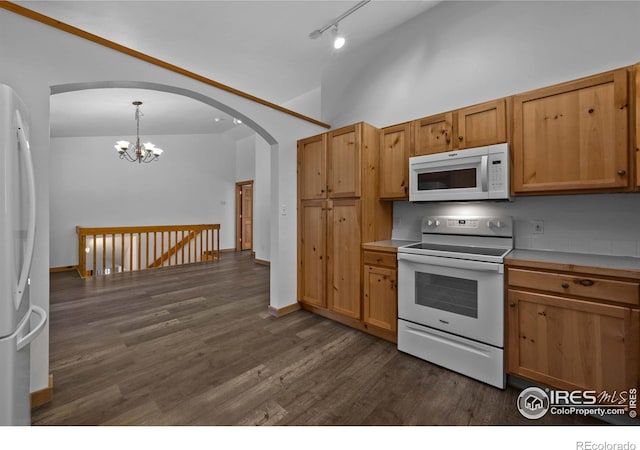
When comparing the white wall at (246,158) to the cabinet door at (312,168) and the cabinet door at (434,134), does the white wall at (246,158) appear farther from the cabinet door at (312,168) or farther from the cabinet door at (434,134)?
the cabinet door at (434,134)

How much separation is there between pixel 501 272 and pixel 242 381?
2027mm

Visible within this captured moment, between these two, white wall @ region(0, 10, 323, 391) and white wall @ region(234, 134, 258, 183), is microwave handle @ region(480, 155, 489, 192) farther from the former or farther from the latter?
white wall @ region(234, 134, 258, 183)

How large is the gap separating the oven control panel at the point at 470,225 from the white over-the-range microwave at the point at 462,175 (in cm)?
31

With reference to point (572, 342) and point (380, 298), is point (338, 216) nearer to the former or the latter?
point (380, 298)

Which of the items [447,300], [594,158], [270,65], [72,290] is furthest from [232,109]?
[72,290]

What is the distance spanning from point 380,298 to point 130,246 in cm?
602

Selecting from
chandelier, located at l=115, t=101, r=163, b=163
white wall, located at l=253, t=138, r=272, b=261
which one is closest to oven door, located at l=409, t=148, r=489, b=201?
white wall, located at l=253, t=138, r=272, b=261

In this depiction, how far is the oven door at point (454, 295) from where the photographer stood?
190cm

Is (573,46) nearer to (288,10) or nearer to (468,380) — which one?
(288,10)

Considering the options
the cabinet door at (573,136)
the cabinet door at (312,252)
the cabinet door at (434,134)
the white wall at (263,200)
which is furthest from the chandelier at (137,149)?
the cabinet door at (573,136)

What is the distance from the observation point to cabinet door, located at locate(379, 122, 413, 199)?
2719 millimetres

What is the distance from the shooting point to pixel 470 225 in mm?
2494

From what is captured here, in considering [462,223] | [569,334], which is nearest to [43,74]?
[462,223]

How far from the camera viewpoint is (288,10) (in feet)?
9.04
